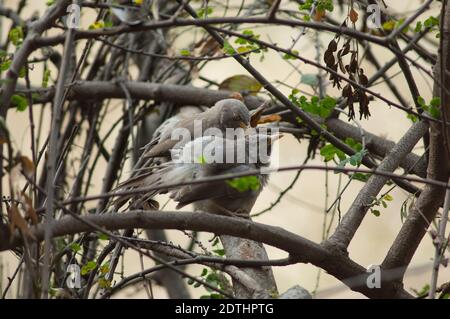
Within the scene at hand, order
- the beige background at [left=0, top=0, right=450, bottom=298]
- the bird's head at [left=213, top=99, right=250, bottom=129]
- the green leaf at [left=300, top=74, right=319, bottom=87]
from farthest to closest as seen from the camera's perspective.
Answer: the beige background at [left=0, top=0, right=450, bottom=298] → the green leaf at [left=300, top=74, right=319, bottom=87] → the bird's head at [left=213, top=99, right=250, bottom=129]

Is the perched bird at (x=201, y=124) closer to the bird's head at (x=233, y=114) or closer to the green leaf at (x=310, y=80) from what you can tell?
the bird's head at (x=233, y=114)

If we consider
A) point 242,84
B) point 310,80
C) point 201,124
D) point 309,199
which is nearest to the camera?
point 201,124

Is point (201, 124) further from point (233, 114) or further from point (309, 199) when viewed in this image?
point (309, 199)

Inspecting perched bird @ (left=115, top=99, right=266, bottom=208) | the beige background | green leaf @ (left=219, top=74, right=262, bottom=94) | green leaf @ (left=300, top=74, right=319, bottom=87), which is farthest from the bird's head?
the beige background

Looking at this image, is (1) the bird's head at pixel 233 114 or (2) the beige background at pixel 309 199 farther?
(2) the beige background at pixel 309 199

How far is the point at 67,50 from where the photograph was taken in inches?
73.6

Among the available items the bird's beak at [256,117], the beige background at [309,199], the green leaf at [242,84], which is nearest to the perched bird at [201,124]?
the bird's beak at [256,117]

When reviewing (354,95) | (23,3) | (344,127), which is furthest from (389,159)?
(23,3)

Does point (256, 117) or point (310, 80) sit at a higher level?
point (310, 80)

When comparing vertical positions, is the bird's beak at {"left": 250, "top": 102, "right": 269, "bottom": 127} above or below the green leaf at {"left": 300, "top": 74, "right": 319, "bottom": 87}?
below

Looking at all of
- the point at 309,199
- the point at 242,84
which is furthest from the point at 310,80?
the point at 309,199

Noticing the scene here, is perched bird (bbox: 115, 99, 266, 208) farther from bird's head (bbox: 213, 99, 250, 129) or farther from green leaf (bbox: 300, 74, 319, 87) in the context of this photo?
green leaf (bbox: 300, 74, 319, 87)

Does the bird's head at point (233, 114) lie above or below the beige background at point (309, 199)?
below
